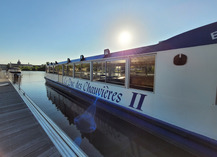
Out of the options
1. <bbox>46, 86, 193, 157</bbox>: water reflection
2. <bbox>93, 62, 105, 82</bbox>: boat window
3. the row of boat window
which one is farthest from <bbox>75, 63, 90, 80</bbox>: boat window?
<bbox>46, 86, 193, 157</bbox>: water reflection

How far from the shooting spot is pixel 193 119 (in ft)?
6.34

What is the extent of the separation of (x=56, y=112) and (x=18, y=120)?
1.36 meters

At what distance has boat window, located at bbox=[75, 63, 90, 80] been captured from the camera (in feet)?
16.8

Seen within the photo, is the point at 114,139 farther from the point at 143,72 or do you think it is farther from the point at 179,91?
the point at 143,72

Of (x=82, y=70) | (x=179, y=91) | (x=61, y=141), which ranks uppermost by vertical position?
(x=82, y=70)

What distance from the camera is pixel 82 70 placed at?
5.62 m

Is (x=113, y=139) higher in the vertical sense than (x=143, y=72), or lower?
lower

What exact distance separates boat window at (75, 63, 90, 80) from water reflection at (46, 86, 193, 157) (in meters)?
2.22

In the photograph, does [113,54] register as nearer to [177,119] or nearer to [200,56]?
[200,56]

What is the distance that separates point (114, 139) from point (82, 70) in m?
4.12

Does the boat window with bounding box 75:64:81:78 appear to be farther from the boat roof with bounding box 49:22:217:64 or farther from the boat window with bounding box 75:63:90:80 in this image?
the boat roof with bounding box 49:22:217:64

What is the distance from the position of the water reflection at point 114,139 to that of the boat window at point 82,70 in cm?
222

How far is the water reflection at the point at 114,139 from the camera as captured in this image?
2061 millimetres

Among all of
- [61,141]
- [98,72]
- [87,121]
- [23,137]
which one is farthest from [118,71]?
[23,137]
